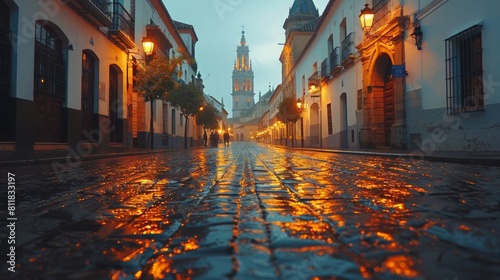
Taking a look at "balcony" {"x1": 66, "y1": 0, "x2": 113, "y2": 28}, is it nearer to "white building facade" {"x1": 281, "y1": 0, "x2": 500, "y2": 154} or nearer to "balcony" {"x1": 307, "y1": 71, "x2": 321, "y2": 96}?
"white building facade" {"x1": 281, "y1": 0, "x2": 500, "y2": 154}

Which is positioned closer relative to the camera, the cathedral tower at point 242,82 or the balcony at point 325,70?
the balcony at point 325,70

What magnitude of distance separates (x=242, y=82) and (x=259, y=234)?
140806mm

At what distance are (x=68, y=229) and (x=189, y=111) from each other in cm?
2544

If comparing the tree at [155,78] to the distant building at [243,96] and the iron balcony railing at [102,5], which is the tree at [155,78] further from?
the distant building at [243,96]

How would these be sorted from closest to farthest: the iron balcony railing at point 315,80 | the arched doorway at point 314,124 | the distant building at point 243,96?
the iron balcony railing at point 315,80, the arched doorway at point 314,124, the distant building at point 243,96

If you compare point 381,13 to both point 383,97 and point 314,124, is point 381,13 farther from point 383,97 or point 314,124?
point 314,124

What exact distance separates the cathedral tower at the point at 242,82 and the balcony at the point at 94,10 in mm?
125120

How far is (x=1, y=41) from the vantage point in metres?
9.66

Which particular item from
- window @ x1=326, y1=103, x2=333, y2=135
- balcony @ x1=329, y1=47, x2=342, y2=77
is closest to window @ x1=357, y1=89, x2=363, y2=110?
balcony @ x1=329, y1=47, x2=342, y2=77

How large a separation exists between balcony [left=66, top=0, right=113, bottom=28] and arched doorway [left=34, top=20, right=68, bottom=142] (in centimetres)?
123

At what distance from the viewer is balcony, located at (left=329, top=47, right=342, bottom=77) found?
2172 cm

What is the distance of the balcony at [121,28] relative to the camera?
645 inches

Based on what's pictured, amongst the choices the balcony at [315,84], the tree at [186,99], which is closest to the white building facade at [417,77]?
the balcony at [315,84]

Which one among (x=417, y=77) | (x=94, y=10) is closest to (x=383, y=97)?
(x=417, y=77)
